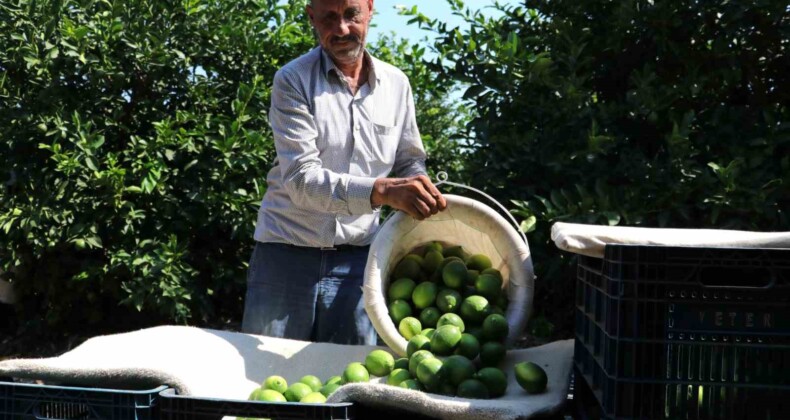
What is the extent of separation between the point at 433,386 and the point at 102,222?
10.6 ft

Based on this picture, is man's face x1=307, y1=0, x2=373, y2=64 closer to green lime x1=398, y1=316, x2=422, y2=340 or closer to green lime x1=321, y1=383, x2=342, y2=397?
green lime x1=398, y1=316, x2=422, y2=340

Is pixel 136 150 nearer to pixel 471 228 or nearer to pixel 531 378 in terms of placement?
pixel 471 228

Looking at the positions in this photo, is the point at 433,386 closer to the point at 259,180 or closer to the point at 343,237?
the point at 343,237

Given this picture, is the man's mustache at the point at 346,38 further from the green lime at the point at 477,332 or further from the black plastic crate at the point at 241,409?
the black plastic crate at the point at 241,409

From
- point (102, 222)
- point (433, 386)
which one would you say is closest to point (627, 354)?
point (433, 386)

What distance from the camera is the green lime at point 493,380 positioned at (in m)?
2.33

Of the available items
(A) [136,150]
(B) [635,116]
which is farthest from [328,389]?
(A) [136,150]

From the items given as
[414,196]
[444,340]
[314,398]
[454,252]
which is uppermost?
[414,196]

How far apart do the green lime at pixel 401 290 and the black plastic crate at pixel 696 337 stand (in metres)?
0.90

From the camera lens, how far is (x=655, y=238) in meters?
2.07

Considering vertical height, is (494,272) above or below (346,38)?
below

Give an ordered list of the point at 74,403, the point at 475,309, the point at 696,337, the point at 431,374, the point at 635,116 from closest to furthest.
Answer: the point at 696,337 < the point at 74,403 < the point at 431,374 < the point at 475,309 < the point at 635,116

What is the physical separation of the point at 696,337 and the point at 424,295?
96cm

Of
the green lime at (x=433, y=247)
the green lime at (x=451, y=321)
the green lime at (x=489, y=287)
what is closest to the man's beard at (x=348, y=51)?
the green lime at (x=433, y=247)
